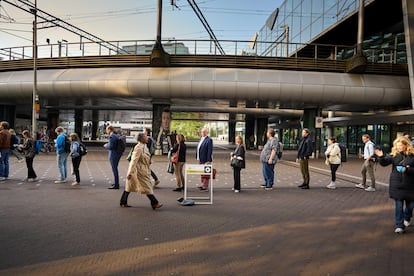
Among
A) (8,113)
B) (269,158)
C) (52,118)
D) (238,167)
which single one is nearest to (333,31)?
(269,158)

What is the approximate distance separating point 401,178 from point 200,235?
3521mm

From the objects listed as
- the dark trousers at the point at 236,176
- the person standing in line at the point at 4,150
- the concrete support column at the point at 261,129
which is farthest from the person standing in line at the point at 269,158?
the concrete support column at the point at 261,129

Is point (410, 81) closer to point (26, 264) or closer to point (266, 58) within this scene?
point (266, 58)

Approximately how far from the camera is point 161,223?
6.11m

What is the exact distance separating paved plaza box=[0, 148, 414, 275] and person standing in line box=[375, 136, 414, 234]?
1.15 feet

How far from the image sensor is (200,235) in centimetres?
544

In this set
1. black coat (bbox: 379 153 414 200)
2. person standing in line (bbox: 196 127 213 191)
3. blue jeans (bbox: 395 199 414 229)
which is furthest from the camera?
person standing in line (bbox: 196 127 213 191)

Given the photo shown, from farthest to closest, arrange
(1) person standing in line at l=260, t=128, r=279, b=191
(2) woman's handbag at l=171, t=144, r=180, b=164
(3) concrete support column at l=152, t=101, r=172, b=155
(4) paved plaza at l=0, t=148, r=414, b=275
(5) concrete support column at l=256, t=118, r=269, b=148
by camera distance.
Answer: (5) concrete support column at l=256, t=118, r=269, b=148
(3) concrete support column at l=152, t=101, r=172, b=155
(1) person standing in line at l=260, t=128, r=279, b=191
(2) woman's handbag at l=171, t=144, r=180, b=164
(4) paved plaza at l=0, t=148, r=414, b=275

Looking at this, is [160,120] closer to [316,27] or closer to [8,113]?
[8,113]

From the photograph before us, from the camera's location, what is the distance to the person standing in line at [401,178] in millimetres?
5492

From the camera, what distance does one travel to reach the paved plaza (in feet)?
13.6

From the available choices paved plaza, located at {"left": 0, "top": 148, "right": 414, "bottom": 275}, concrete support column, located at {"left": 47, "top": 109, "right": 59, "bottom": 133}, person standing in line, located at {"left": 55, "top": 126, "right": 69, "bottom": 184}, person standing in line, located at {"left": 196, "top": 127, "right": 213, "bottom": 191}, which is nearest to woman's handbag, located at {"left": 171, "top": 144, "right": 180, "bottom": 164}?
person standing in line, located at {"left": 196, "top": 127, "right": 213, "bottom": 191}

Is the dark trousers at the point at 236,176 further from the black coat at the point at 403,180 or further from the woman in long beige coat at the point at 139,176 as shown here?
the black coat at the point at 403,180

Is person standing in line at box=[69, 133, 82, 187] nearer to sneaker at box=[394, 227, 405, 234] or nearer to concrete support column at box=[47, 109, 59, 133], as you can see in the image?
sneaker at box=[394, 227, 405, 234]
